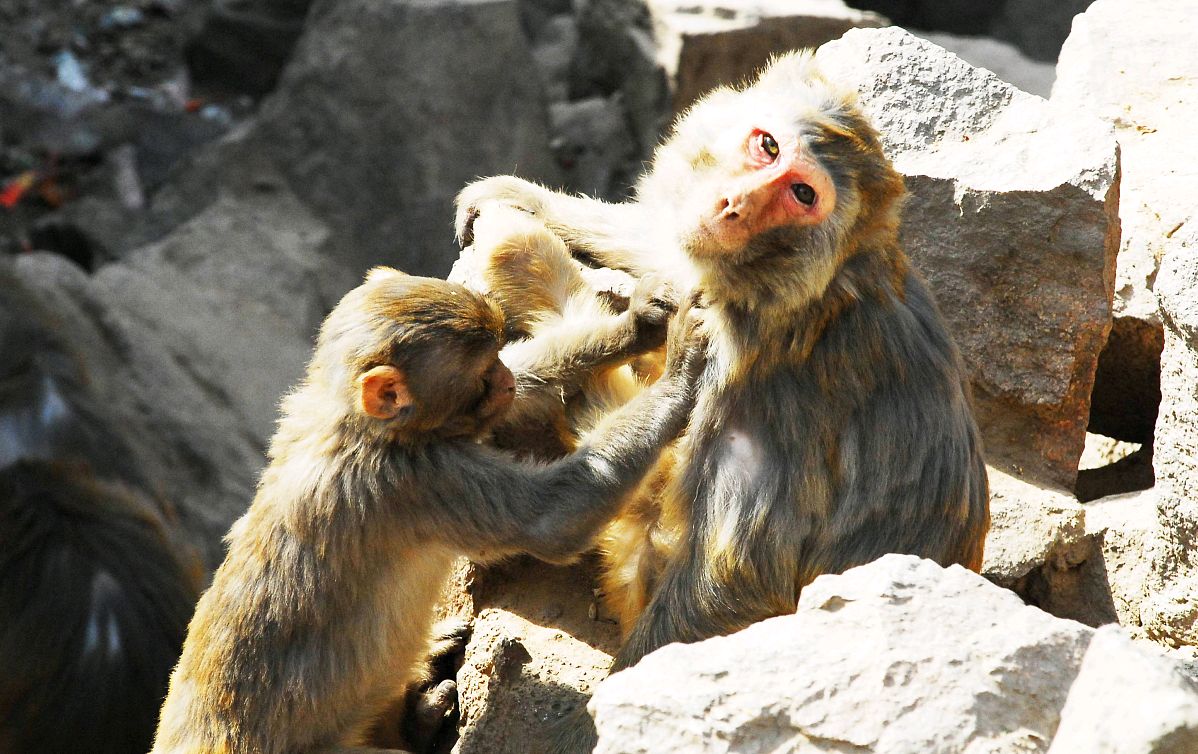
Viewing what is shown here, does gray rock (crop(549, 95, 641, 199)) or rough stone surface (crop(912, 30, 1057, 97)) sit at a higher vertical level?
rough stone surface (crop(912, 30, 1057, 97))

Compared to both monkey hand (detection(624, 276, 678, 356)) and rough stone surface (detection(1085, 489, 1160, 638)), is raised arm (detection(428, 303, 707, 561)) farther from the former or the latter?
rough stone surface (detection(1085, 489, 1160, 638))

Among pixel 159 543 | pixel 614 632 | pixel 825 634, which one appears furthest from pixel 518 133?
pixel 825 634

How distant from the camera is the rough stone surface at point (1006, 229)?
13.3 feet

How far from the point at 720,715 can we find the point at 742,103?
1593 mm

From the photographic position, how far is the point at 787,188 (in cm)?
306

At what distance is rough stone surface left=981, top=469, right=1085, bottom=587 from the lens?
13.3 ft

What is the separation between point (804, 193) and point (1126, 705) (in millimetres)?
1332

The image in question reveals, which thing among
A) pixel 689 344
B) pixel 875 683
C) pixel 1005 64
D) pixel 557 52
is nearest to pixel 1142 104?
pixel 689 344

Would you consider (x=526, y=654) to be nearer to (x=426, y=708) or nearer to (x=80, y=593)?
(x=426, y=708)

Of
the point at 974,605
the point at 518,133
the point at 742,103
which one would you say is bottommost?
the point at 518,133

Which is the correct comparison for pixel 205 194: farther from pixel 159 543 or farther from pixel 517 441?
pixel 517 441

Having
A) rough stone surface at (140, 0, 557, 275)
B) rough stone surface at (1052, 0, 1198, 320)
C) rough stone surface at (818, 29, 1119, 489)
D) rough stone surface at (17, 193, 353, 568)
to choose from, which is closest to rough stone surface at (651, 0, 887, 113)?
rough stone surface at (140, 0, 557, 275)

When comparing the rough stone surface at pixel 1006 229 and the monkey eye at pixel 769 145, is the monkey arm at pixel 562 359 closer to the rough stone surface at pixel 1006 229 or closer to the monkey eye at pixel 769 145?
the monkey eye at pixel 769 145

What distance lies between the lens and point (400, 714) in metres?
3.87
